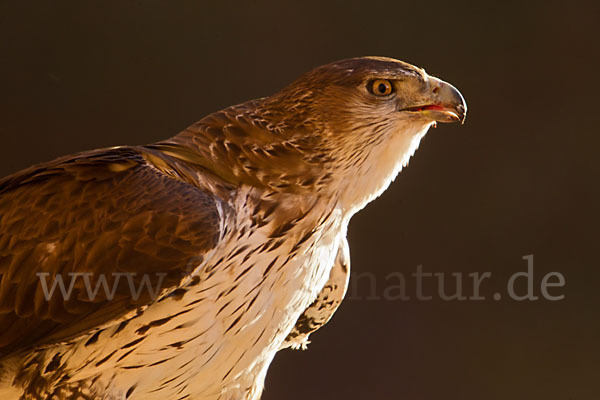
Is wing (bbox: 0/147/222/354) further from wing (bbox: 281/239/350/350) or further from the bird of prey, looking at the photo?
wing (bbox: 281/239/350/350)

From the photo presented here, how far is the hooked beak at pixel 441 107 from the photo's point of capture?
5.81ft

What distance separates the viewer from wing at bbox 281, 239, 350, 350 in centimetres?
206

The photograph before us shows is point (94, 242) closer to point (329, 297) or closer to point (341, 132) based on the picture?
point (341, 132)

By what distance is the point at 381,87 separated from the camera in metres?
1.79

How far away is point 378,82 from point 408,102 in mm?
72

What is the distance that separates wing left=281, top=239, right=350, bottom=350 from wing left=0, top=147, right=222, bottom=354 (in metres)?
0.46

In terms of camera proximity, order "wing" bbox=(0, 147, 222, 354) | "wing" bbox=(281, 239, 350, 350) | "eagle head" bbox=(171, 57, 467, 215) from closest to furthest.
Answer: "wing" bbox=(0, 147, 222, 354)
"eagle head" bbox=(171, 57, 467, 215)
"wing" bbox=(281, 239, 350, 350)

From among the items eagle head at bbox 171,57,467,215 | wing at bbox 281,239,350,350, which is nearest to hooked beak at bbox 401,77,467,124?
eagle head at bbox 171,57,467,215

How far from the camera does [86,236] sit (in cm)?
163

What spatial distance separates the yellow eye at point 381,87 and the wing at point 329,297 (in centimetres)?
41

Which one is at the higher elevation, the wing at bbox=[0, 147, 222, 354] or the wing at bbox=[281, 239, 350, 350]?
the wing at bbox=[0, 147, 222, 354]

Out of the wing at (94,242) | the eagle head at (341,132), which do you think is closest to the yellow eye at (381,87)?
the eagle head at (341,132)

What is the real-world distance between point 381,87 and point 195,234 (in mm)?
486

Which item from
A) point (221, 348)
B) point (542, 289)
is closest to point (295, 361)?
point (542, 289)
